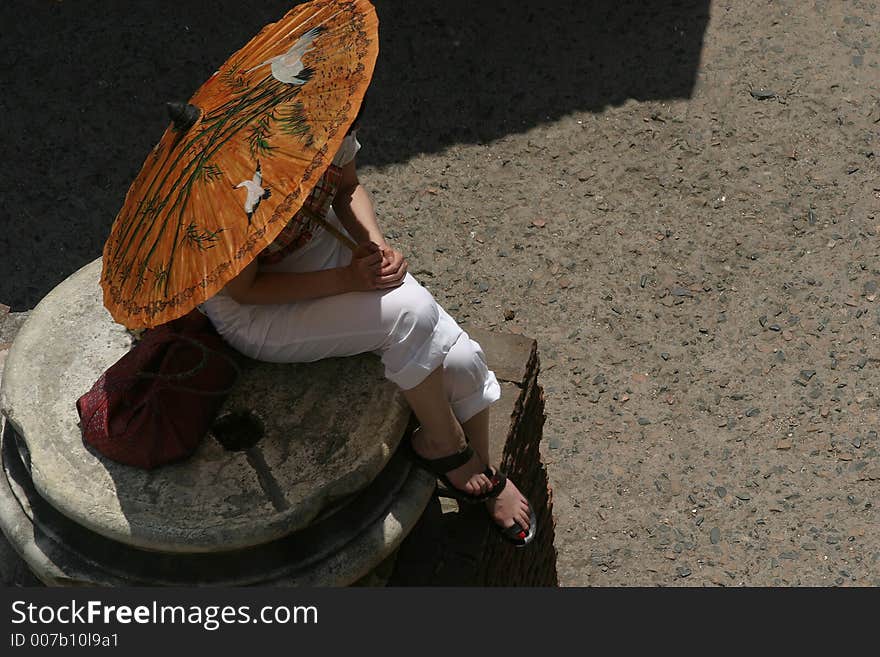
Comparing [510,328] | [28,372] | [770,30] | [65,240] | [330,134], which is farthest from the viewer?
[770,30]

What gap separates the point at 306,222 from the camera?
286 cm

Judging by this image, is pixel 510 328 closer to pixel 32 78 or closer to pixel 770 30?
pixel 770 30

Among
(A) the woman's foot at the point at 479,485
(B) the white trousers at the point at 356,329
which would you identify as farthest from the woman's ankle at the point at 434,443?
(B) the white trousers at the point at 356,329

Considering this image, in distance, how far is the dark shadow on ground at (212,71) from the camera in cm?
586

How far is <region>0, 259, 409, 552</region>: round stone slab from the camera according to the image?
8.63 ft

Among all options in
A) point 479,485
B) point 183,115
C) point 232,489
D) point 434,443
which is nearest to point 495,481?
point 479,485

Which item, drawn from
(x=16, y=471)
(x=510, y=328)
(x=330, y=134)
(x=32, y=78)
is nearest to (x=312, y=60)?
(x=330, y=134)

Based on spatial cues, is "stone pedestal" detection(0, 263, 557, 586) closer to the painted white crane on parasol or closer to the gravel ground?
the painted white crane on parasol

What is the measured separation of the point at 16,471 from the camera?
9.43ft

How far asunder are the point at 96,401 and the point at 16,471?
0.96 ft

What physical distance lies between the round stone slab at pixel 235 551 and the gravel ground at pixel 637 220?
2.06 m

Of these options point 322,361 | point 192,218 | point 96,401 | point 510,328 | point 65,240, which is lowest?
point 510,328

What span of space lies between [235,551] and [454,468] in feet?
1.95

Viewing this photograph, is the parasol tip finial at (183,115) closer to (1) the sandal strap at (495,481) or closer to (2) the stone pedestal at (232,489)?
(2) the stone pedestal at (232,489)
